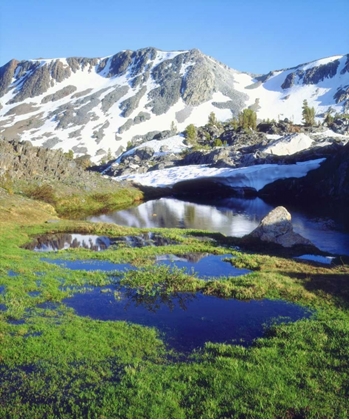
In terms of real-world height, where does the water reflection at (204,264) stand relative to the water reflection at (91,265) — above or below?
below

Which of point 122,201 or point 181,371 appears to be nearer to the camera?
point 181,371

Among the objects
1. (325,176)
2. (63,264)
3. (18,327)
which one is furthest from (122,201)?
(18,327)

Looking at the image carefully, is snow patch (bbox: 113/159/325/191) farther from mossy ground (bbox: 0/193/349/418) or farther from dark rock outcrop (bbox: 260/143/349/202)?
mossy ground (bbox: 0/193/349/418)

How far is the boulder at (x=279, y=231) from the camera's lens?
4238 centimetres

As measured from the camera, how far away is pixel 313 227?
57.8 m

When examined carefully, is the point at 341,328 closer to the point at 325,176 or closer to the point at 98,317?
the point at 98,317

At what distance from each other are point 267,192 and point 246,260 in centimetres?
8216

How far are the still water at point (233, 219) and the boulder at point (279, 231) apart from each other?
4.08 metres

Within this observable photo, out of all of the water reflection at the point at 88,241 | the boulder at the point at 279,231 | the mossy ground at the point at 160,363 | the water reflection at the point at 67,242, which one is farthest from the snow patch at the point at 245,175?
the mossy ground at the point at 160,363

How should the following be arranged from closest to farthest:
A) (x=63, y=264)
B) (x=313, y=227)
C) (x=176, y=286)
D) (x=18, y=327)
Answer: (x=18, y=327) → (x=176, y=286) → (x=63, y=264) → (x=313, y=227)

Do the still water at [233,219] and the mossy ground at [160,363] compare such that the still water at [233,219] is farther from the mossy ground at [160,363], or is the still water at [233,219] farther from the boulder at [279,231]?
the mossy ground at [160,363]

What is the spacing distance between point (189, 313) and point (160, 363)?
6280 mm

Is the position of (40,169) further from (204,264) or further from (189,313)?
(189,313)

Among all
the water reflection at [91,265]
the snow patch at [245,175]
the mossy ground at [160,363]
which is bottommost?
the water reflection at [91,265]
